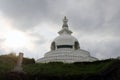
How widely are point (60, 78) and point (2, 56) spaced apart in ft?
46.5

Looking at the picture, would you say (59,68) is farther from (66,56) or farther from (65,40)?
(65,40)

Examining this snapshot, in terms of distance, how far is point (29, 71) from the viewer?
3034 cm

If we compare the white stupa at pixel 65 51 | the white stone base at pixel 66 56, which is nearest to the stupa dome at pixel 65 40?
the white stupa at pixel 65 51

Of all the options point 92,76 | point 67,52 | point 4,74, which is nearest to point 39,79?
point 4,74

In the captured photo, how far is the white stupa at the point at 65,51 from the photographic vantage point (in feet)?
155

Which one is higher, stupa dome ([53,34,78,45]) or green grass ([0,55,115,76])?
stupa dome ([53,34,78,45])

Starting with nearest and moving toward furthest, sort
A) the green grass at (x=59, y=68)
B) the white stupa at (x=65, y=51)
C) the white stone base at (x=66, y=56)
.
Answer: the green grass at (x=59, y=68), the white stone base at (x=66, y=56), the white stupa at (x=65, y=51)

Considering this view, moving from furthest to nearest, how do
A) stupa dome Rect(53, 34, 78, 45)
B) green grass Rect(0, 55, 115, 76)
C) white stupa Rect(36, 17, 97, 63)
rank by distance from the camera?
stupa dome Rect(53, 34, 78, 45) → white stupa Rect(36, 17, 97, 63) → green grass Rect(0, 55, 115, 76)

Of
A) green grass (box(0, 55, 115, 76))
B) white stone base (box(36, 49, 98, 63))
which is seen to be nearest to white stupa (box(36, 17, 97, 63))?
white stone base (box(36, 49, 98, 63))

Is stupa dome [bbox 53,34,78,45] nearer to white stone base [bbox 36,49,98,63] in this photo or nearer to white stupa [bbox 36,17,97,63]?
white stupa [bbox 36,17,97,63]

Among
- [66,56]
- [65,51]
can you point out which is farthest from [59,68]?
[65,51]

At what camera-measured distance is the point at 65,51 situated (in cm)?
4888

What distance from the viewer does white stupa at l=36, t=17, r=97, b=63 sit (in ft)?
155

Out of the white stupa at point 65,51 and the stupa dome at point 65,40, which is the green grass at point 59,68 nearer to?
the white stupa at point 65,51
